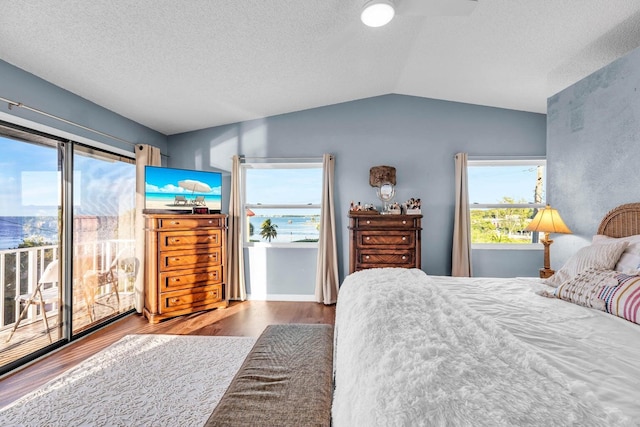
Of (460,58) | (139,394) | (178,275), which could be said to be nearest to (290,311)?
(178,275)

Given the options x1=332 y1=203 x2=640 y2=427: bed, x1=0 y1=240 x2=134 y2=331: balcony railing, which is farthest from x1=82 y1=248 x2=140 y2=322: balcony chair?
x1=332 y1=203 x2=640 y2=427: bed

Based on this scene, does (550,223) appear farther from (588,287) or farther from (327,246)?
(327,246)

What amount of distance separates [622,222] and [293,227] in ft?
10.9

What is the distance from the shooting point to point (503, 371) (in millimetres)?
779

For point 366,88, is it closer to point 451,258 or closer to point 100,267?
point 451,258

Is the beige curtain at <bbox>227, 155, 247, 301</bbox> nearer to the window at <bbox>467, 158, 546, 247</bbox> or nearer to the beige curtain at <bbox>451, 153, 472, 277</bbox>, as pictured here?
the beige curtain at <bbox>451, 153, 472, 277</bbox>

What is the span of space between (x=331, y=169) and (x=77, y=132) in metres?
2.77

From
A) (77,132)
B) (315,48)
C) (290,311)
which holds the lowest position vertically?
(290,311)

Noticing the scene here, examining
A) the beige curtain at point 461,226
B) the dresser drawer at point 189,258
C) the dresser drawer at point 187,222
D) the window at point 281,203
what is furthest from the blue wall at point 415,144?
the dresser drawer at point 189,258

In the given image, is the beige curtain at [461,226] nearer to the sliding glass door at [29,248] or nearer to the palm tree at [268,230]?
the palm tree at [268,230]

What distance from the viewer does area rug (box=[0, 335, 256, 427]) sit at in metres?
1.73

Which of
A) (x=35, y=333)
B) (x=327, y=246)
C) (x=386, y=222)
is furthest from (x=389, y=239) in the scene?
(x=35, y=333)

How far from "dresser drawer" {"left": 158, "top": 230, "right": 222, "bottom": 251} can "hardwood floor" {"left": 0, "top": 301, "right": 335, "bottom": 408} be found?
2.76ft

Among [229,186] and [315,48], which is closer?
[315,48]
